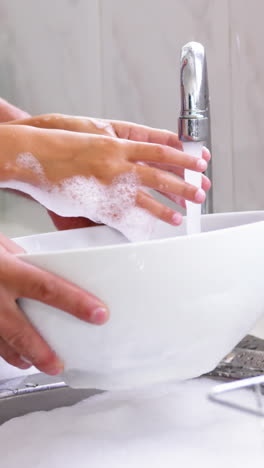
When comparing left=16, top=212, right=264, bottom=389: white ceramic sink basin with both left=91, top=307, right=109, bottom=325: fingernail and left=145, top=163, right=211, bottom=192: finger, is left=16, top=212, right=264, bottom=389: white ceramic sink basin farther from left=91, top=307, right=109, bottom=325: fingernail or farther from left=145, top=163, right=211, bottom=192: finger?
left=145, top=163, right=211, bottom=192: finger

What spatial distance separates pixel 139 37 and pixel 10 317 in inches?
38.8

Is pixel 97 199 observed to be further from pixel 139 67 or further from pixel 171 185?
pixel 139 67

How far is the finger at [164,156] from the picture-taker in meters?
0.63

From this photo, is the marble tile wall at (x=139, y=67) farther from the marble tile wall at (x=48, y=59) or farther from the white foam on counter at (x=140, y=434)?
the white foam on counter at (x=140, y=434)

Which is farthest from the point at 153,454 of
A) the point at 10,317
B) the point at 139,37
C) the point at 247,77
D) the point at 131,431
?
the point at 139,37

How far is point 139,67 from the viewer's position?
1.40 meters

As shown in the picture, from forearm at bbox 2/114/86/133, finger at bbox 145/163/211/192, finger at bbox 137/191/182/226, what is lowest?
finger at bbox 137/191/182/226

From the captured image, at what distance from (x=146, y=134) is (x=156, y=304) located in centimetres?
32

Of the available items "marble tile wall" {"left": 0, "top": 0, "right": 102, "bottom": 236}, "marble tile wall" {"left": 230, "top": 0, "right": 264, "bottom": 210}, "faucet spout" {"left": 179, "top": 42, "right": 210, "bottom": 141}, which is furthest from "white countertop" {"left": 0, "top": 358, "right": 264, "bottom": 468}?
"marble tile wall" {"left": 0, "top": 0, "right": 102, "bottom": 236}

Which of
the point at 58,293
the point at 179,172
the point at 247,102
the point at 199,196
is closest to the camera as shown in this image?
the point at 58,293

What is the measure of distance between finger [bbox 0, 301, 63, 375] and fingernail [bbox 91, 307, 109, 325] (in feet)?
0.16

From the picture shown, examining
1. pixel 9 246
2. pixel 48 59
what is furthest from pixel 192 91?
pixel 48 59

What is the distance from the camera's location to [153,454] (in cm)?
54

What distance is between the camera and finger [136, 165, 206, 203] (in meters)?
0.62
